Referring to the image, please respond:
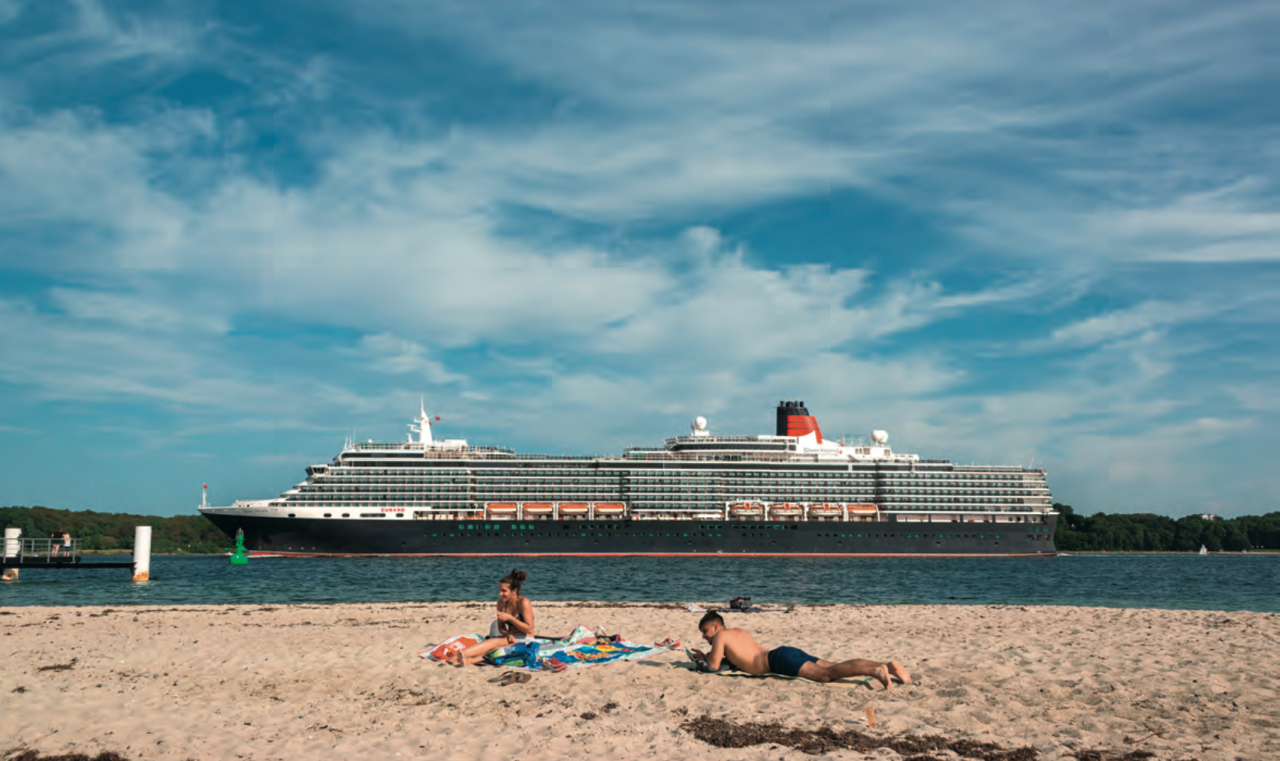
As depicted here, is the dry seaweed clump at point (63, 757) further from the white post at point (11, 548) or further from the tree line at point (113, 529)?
the tree line at point (113, 529)

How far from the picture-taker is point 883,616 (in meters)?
21.7

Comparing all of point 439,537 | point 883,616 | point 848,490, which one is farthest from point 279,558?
point 883,616

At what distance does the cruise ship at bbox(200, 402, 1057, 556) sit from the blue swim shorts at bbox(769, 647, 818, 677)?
2332 inches

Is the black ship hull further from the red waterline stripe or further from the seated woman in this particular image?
the seated woman

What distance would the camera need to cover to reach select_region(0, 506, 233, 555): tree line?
365 feet

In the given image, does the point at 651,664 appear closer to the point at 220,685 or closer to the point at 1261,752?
the point at 220,685

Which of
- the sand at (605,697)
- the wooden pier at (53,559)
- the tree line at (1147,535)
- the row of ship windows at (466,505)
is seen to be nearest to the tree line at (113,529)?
the row of ship windows at (466,505)

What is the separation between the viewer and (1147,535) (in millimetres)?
147625

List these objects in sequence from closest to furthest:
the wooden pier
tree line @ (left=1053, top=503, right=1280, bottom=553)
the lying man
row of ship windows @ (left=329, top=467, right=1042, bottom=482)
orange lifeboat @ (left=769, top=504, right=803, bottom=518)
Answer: the lying man
the wooden pier
row of ship windows @ (left=329, top=467, right=1042, bottom=482)
orange lifeboat @ (left=769, top=504, right=803, bottom=518)
tree line @ (left=1053, top=503, right=1280, bottom=553)

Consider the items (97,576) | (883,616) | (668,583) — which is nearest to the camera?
(883,616)

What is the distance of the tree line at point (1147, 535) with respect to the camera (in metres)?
144

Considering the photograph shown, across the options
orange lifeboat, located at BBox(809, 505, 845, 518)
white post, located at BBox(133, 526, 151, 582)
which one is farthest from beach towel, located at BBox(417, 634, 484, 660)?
orange lifeboat, located at BBox(809, 505, 845, 518)

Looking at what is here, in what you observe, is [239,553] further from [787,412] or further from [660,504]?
[787,412]

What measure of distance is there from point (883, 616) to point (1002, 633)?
468cm
